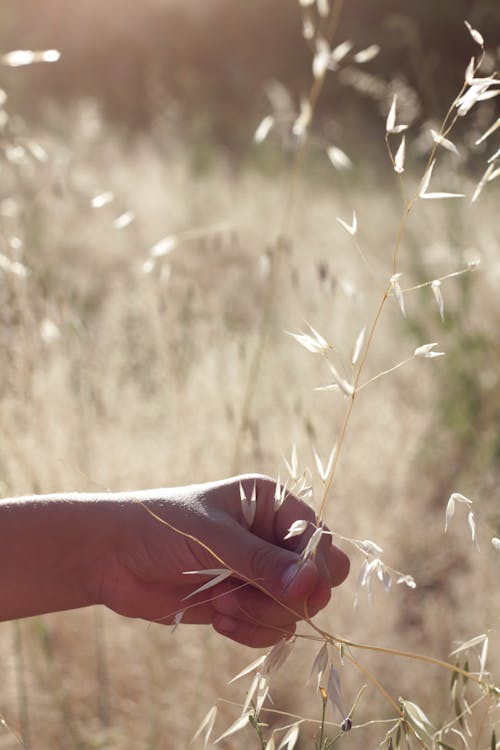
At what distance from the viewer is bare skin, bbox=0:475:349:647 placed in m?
0.81

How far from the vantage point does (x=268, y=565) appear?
0.79m

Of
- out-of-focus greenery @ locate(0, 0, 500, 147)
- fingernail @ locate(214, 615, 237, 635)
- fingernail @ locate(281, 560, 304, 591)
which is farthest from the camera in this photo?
out-of-focus greenery @ locate(0, 0, 500, 147)

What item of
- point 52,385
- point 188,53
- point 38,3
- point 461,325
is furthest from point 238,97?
point 52,385

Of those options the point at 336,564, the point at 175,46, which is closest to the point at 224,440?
the point at 336,564

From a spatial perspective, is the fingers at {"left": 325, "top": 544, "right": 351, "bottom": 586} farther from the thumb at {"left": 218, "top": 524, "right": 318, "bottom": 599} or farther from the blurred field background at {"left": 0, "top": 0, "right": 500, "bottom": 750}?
the blurred field background at {"left": 0, "top": 0, "right": 500, "bottom": 750}

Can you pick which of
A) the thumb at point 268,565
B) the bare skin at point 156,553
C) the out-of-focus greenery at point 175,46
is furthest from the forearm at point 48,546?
the out-of-focus greenery at point 175,46

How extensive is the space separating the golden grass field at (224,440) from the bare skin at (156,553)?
0.22 ft

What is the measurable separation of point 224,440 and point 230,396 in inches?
8.4

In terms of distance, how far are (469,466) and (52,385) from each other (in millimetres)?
1322

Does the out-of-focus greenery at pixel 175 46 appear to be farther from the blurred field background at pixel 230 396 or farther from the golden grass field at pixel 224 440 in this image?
the golden grass field at pixel 224 440

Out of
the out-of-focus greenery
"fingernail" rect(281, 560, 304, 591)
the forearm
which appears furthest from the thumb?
the out-of-focus greenery

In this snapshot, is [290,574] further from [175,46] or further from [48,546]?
[175,46]

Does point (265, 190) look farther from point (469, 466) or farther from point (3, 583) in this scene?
point (3, 583)

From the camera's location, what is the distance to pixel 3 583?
83 cm
